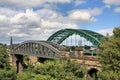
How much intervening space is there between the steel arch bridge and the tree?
25.6 meters

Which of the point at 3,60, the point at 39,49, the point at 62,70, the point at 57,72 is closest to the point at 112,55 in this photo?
the point at 62,70

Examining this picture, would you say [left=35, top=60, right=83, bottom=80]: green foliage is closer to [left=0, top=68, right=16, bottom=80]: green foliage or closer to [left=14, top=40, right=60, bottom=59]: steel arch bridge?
[left=0, top=68, right=16, bottom=80]: green foliage

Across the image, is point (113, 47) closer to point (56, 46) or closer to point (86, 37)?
point (56, 46)

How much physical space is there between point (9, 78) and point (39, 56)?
66.8 feet

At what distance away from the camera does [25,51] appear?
84.2 meters

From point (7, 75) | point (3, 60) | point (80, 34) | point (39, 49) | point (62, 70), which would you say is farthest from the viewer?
point (80, 34)

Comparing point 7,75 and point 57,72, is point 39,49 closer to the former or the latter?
point 7,75

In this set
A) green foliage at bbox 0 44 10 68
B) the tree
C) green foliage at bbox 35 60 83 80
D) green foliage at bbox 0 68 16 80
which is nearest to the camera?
the tree

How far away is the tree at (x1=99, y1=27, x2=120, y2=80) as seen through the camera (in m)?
34.0

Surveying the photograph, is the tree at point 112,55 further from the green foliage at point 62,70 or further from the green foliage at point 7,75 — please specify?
the green foliage at point 7,75

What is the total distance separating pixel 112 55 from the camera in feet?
113

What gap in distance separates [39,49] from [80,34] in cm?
2164

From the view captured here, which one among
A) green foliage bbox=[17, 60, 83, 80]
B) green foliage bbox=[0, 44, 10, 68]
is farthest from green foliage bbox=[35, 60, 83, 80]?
green foliage bbox=[0, 44, 10, 68]

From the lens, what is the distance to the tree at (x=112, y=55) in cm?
3404
